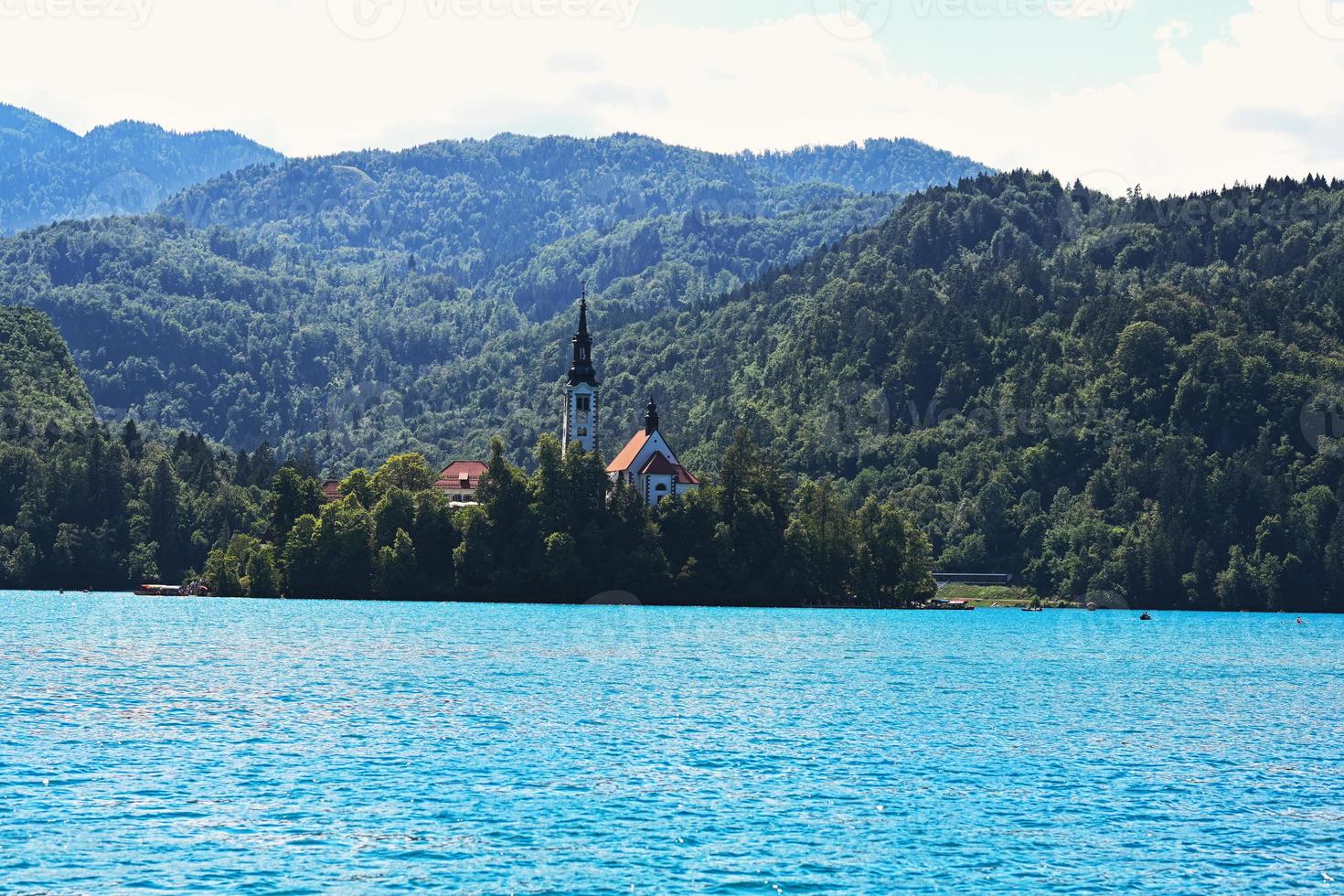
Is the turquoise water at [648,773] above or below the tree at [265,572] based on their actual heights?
below

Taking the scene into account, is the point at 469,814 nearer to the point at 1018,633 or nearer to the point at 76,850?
the point at 76,850

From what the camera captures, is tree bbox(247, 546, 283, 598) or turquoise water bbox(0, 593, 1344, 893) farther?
tree bbox(247, 546, 283, 598)

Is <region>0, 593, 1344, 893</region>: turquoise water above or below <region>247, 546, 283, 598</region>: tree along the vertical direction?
below

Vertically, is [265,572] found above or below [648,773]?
above

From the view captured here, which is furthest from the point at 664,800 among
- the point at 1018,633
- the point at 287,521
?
the point at 287,521

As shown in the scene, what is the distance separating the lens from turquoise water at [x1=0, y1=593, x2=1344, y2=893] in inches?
1519

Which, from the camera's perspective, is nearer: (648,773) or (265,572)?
(648,773)

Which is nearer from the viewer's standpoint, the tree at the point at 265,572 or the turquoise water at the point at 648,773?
the turquoise water at the point at 648,773

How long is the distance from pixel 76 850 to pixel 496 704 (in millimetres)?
33507

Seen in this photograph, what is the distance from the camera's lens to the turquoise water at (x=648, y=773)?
3859cm

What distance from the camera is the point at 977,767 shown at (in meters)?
55.2

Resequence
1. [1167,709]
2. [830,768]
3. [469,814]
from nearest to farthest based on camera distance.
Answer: [469,814], [830,768], [1167,709]

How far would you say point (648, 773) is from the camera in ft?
172

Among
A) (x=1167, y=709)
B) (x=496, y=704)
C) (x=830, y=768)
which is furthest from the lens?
(x=1167, y=709)
